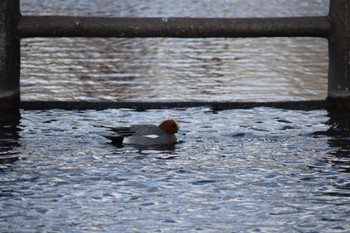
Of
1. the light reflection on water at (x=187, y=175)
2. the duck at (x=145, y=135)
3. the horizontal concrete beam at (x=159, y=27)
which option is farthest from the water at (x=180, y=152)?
the horizontal concrete beam at (x=159, y=27)

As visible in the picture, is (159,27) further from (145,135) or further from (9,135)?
(9,135)

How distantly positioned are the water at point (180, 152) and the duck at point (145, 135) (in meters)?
0.13

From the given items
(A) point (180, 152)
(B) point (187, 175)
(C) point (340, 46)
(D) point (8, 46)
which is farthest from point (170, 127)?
(C) point (340, 46)

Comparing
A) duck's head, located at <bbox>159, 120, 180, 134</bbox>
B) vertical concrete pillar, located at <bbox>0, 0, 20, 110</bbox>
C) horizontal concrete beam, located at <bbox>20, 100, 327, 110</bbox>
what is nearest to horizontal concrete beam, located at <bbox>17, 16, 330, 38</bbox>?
vertical concrete pillar, located at <bbox>0, 0, 20, 110</bbox>

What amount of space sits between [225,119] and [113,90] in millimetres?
2433

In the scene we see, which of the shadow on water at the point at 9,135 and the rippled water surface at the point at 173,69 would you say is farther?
the rippled water surface at the point at 173,69

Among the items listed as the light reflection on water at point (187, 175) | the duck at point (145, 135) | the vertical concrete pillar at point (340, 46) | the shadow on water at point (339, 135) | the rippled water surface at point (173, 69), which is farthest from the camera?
the rippled water surface at point (173, 69)

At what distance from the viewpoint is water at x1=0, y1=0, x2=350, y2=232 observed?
22.0 ft

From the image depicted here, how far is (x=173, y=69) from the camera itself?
1392 centimetres

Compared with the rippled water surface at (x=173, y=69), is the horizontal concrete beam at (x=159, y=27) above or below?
above

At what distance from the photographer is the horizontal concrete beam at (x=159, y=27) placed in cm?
1023

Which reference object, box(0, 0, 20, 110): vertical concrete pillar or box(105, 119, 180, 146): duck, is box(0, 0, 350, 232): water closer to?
box(105, 119, 180, 146): duck

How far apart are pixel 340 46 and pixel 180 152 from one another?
2.45 meters

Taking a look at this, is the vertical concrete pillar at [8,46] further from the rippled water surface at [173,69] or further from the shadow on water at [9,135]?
the rippled water surface at [173,69]
